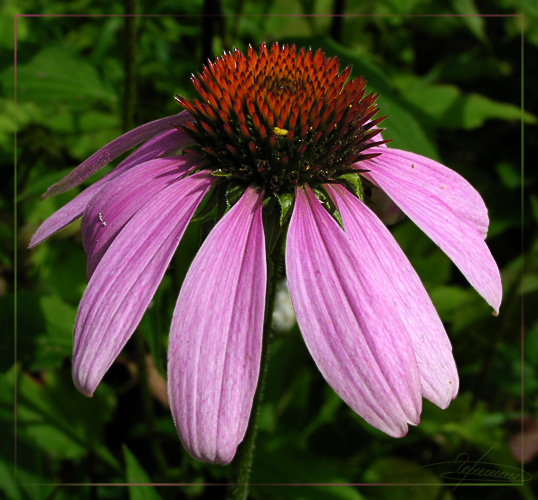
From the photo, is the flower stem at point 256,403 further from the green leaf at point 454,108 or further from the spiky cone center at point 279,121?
the green leaf at point 454,108

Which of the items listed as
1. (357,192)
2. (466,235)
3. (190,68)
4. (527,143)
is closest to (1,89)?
(190,68)

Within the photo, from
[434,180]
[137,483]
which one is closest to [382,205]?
[434,180]

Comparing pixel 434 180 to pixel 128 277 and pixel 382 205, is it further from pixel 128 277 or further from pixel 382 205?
pixel 128 277

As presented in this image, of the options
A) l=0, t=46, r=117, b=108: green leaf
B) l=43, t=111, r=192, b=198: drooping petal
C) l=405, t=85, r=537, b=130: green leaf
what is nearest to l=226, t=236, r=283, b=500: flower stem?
l=43, t=111, r=192, b=198: drooping petal

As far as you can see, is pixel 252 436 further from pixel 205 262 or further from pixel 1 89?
pixel 1 89

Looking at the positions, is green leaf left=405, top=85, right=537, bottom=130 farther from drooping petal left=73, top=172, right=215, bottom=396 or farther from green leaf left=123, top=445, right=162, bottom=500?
green leaf left=123, top=445, right=162, bottom=500

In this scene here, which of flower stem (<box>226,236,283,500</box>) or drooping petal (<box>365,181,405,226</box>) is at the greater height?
drooping petal (<box>365,181,405,226</box>)
